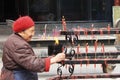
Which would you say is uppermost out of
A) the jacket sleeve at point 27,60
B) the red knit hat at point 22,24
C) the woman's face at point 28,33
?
the red knit hat at point 22,24

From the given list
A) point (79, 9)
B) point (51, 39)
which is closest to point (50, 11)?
point (79, 9)

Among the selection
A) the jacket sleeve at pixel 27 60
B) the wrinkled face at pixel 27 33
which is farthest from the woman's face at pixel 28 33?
the jacket sleeve at pixel 27 60

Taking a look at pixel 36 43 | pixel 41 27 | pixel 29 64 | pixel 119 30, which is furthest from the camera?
pixel 41 27

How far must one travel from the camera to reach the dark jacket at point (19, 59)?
468 cm

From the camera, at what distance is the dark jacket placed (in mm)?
4684

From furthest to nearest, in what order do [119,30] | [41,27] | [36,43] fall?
[41,27]
[36,43]
[119,30]

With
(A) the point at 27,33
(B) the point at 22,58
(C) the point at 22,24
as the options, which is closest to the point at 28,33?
(A) the point at 27,33

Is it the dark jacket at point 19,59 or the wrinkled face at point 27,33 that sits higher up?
the wrinkled face at point 27,33

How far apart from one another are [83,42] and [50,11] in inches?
290

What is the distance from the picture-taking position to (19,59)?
4.69m

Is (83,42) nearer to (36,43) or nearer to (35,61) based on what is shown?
(36,43)

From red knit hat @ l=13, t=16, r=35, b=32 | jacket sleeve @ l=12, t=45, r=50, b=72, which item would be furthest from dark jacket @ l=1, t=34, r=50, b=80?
red knit hat @ l=13, t=16, r=35, b=32

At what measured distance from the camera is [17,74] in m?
4.80

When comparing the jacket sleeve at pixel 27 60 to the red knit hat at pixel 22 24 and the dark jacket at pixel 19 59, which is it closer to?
the dark jacket at pixel 19 59
